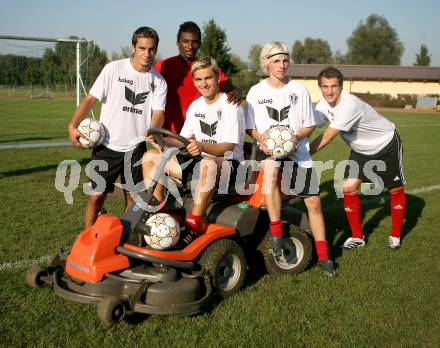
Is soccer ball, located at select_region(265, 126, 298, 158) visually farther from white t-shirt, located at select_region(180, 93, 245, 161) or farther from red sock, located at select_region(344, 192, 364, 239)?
red sock, located at select_region(344, 192, 364, 239)

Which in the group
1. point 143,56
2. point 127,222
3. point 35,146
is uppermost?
point 143,56

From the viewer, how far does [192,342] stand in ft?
11.3

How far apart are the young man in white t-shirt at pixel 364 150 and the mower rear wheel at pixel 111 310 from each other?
113 inches

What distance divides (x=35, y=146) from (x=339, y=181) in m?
7.95

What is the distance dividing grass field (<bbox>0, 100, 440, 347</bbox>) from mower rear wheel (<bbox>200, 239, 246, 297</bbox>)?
0.11 meters

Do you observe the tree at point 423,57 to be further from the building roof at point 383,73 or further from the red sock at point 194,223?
the red sock at point 194,223

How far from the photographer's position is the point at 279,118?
15.2 ft

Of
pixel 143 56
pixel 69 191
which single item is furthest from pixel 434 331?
pixel 69 191

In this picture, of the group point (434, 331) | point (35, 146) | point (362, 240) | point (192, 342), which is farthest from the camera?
point (35, 146)

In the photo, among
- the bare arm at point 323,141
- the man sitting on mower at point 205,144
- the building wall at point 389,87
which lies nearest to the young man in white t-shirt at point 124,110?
the man sitting on mower at point 205,144

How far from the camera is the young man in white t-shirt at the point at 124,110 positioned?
15.8ft

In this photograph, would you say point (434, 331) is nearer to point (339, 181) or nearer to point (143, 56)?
point (143, 56)

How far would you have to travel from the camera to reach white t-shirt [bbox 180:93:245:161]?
445 cm

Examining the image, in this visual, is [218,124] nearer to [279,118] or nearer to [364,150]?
[279,118]
